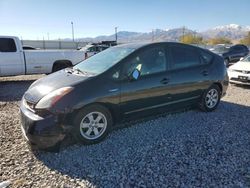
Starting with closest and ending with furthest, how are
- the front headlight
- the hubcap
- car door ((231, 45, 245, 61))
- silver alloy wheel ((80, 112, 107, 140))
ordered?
the front headlight < silver alloy wheel ((80, 112, 107, 140)) < the hubcap < car door ((231, 45, 245, 61))

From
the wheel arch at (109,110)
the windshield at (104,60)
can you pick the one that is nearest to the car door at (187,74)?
the windshield at (104,60)

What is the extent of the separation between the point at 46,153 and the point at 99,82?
136cm

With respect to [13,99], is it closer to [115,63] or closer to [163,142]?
[115,63]

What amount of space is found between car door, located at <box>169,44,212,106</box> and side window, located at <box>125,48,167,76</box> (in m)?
0.26

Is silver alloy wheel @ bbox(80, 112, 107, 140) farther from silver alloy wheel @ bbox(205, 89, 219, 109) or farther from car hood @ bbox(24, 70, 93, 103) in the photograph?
silver alloy wheel @ bbox(205, 89, 219, 109)

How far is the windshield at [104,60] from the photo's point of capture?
460 centimetres

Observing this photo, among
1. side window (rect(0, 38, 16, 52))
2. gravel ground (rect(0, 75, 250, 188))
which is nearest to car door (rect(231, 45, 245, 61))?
gravel ground (rect(0, 75, 250, 188))

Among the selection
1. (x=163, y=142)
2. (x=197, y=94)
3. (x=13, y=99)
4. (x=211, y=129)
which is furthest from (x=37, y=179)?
(x=13, y=99)

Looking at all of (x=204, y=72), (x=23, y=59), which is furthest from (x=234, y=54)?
(x=23, y=59)

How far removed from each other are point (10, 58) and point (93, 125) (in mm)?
7092

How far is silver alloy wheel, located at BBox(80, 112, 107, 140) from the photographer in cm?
411

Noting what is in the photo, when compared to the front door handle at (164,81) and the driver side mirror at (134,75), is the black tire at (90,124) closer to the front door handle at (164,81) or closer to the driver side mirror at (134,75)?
the driver side mirror at (134,75)

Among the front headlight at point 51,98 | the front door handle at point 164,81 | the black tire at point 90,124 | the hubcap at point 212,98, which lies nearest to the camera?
the front headlight at point 51,98

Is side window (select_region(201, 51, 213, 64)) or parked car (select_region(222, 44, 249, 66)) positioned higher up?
side window (select_region(201, 51, 213, 64))
